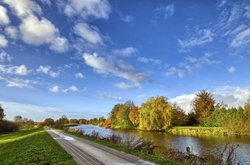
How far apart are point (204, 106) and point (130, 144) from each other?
198 ft

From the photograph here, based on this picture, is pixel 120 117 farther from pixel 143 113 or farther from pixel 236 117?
pixel 236 117

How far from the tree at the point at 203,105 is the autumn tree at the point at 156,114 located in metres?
8.85

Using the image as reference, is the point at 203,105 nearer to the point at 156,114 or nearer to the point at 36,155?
the point at 156,114

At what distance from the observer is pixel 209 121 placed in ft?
229

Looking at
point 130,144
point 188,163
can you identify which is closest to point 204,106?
point 130,144

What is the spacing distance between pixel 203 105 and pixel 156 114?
14602 millimetres

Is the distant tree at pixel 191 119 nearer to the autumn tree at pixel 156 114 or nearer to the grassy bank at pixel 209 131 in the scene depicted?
the autumn tree at pixel 156 114

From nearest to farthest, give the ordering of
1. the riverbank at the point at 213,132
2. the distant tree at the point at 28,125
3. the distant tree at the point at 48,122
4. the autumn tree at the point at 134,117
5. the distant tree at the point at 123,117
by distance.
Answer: the riverbank at the point at 213,132, the autumn tree at the point at 134,117, the distant tree at the point at 123,117, the distant tree at the point at 28,125, the distant tree at the point at 48,122

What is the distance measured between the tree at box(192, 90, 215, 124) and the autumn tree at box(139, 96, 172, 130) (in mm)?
8853

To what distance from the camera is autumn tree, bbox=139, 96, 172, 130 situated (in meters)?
77.8

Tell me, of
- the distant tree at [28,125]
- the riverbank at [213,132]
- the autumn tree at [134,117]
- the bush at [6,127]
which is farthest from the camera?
the distant tree at [28,125]

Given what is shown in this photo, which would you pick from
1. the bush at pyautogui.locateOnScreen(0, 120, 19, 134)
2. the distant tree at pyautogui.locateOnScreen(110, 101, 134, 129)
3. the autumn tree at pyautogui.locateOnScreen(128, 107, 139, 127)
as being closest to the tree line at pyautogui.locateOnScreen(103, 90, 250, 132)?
the autumn tree at pyautogui.locateOnScreen(128, 107, 139, 127)

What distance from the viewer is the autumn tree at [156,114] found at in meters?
77.8

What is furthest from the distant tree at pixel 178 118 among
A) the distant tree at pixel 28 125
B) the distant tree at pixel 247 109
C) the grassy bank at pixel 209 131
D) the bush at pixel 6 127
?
the distant tree at pixel 28 125
